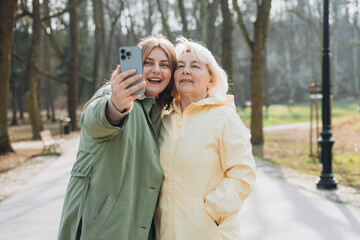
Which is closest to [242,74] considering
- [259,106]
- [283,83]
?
[283,83]

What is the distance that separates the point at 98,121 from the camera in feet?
7.01

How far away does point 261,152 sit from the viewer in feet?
43.7

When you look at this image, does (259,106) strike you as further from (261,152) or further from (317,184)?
(317,184)

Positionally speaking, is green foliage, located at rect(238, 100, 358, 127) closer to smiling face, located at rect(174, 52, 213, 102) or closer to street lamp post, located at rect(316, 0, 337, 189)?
street lamp post, located at rect(316, 0, 337, 189)

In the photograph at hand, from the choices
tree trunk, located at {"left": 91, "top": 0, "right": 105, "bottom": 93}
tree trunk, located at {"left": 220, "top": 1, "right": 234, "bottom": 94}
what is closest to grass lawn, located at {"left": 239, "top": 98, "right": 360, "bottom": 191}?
tree trunk, located at {"left": 220, "top": 1, "right": 234, "bottom": 94}

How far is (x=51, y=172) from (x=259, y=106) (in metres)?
7.52

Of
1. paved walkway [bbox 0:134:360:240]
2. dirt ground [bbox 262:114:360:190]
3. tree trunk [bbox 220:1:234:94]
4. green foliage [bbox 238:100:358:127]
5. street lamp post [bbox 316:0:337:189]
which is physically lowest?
green foliage [bbox 238:100:358:127]

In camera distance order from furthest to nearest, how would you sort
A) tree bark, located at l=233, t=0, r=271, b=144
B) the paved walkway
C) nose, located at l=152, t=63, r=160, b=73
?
tree bark, located at l=233, t=0, r=271, b=144 → the paved walkway → nose, located at l=152, t=63, r=160, b=73

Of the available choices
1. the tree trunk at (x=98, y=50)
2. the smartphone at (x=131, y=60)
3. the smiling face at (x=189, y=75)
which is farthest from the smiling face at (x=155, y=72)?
the tree trunk at (x=98, y=50)

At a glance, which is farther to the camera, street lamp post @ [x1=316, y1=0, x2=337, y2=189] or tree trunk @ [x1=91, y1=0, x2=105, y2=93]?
tree trunk @ [x1=91, y1=0, x2=105, y2=93]

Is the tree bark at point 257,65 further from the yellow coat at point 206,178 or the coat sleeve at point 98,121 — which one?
the coat sleeve at point 98,121

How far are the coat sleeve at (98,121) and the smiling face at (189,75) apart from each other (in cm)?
70

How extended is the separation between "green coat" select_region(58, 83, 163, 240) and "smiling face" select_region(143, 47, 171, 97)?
0.64ft

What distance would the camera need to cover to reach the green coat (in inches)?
94.2
